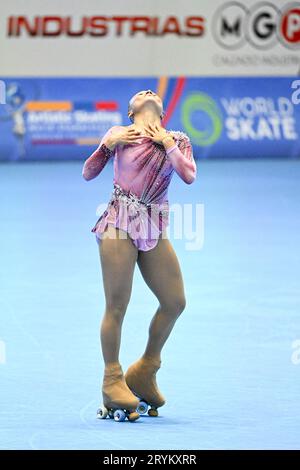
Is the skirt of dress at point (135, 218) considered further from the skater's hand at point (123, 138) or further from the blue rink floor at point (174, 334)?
the blue rink floor at point (174, 334)

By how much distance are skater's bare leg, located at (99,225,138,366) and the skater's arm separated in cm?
39

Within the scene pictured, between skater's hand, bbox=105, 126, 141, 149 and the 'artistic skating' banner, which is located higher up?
the 'artistic skating' banner

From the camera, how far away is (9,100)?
23.9m

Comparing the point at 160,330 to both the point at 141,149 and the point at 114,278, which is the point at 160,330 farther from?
the point at 141,149

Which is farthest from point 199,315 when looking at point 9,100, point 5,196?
point 9,100

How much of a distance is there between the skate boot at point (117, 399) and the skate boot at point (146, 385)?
0.56ft

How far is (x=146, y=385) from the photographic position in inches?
308

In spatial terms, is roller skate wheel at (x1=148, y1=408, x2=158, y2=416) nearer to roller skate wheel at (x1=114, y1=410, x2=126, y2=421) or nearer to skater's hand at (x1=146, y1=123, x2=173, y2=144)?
roller skate wheel at (x1=114, y1=410, x2=126, y2=421)

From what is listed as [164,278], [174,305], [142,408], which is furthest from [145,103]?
[142,408]

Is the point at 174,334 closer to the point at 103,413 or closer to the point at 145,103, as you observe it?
the point at 103,413

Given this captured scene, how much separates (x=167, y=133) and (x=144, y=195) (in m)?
0.42

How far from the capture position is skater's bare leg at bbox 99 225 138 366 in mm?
7527

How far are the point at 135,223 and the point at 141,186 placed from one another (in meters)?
0.24

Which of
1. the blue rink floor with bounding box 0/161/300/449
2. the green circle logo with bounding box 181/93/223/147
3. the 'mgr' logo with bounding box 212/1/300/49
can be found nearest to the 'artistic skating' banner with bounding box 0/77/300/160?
the green circle logo with bounding box 181/93/223/147
